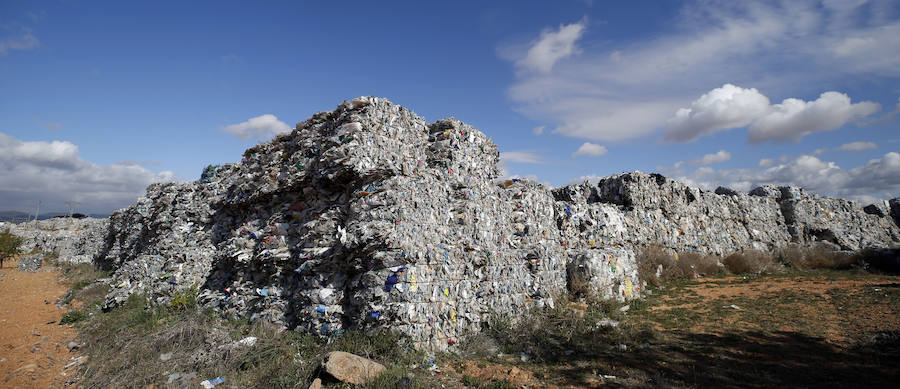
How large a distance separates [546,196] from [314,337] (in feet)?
21.4

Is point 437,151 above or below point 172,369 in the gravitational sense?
above

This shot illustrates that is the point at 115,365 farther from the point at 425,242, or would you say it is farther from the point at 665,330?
the point at 665,330

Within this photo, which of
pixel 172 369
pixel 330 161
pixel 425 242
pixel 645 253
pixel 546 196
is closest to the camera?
pixel 172 369

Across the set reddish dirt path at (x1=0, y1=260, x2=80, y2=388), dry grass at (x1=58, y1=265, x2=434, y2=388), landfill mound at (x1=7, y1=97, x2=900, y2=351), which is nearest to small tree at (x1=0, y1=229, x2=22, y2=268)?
reddish dirt path at (x1=0, y1=260, x2=80, y2=388)

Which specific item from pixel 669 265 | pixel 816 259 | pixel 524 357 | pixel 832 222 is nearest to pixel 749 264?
pixel 816 259

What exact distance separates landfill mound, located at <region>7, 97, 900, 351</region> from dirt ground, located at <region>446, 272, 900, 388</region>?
1.27 metres

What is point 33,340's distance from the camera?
21.7 ft

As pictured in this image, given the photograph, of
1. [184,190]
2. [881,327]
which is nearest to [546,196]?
[881,327]

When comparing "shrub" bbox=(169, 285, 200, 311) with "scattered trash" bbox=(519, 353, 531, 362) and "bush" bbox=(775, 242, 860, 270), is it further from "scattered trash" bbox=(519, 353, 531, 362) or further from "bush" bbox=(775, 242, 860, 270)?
"bush" bbox=(775, 242, 860, 270)

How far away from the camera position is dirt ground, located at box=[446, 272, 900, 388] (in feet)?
15.3

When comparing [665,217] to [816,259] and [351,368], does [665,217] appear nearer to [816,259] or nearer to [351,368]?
[816,259]

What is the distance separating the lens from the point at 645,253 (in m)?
11.6

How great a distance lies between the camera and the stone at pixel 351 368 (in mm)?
4273

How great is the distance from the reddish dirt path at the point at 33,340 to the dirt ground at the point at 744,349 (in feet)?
19.2
